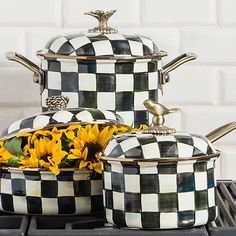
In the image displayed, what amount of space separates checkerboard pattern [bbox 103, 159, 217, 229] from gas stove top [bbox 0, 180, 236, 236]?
15 mm

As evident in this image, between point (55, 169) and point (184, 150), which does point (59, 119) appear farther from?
point (184, 150)

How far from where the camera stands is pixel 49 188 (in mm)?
1252

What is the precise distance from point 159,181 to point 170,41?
2.29ft

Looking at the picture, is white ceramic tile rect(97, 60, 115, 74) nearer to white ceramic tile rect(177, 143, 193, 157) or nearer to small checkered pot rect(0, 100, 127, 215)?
small checkered pot rect(0, 100, 127, 215)

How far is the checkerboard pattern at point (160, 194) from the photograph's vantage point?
1156 mm

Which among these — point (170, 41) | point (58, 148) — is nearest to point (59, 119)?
point (58, 148)

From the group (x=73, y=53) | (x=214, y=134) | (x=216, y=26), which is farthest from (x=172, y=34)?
(x=214, y=134)

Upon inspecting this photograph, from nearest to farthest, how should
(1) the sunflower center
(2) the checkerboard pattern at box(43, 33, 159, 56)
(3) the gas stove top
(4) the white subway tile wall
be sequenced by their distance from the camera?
(3) the gas stove top, (1) the sunflower center, (2) the checkerboard pattern at box(43, 33, 159, 56), (4) the white subway tile wall

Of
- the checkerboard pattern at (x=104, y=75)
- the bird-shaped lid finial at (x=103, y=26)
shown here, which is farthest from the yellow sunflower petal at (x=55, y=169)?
the bird-shaped lid finial at (x=103, y=26)

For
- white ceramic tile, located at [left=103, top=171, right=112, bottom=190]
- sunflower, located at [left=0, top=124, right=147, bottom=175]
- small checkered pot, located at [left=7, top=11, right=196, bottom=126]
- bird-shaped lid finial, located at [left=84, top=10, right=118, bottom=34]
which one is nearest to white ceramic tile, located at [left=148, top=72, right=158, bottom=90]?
small checkered pot, located at [left=7, top=11, right=196, bottom=126]

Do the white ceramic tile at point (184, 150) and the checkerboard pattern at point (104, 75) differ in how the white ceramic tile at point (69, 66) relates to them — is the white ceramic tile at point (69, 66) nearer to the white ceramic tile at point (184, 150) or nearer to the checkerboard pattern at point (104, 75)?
the checkerboard pattern at point (104, 75)

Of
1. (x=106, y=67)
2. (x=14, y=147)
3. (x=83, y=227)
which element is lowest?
(x=83, y=227)

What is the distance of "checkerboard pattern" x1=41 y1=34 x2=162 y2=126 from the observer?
4.74 feet

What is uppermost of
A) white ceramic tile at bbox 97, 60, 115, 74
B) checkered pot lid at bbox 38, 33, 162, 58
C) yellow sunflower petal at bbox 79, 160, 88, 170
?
checkered pot lid at bbox 38, 33, 162, 58
